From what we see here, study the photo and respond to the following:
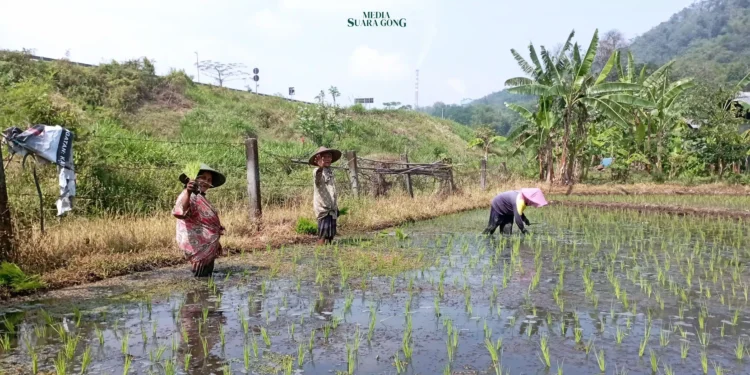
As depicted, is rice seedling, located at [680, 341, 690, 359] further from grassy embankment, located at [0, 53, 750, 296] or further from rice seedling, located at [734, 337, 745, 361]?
grassy embankment, located at [0, 53, 750, 296]

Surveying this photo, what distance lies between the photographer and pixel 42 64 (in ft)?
67.3

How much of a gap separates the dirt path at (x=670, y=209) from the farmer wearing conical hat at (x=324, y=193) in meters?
9.00

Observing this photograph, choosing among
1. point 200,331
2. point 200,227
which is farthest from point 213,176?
point 200,331

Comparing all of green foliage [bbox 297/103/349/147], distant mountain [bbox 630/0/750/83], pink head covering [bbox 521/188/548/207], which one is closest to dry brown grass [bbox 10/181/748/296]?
pink head covering [bbox 521/188/548/207]

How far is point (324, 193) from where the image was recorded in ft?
26.6

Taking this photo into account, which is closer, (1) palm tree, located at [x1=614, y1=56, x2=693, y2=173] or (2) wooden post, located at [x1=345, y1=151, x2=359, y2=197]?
(2) wooden post, located at [x1=345, y1=151, x2=359, y2=197]

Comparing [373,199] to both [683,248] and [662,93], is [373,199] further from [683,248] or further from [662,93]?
[662,93]

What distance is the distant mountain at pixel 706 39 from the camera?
273ft

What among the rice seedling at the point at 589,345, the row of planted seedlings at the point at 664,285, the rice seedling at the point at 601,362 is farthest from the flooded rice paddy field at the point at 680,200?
the rice seedling at the point at 601,362

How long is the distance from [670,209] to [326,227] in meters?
9.30

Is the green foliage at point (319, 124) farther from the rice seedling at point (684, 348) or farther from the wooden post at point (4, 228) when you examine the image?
the rice seedling at point (684, 348)

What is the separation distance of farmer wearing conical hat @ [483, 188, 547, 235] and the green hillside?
4.04 metres

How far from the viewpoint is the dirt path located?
12.3m

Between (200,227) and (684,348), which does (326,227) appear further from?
(684,348)
